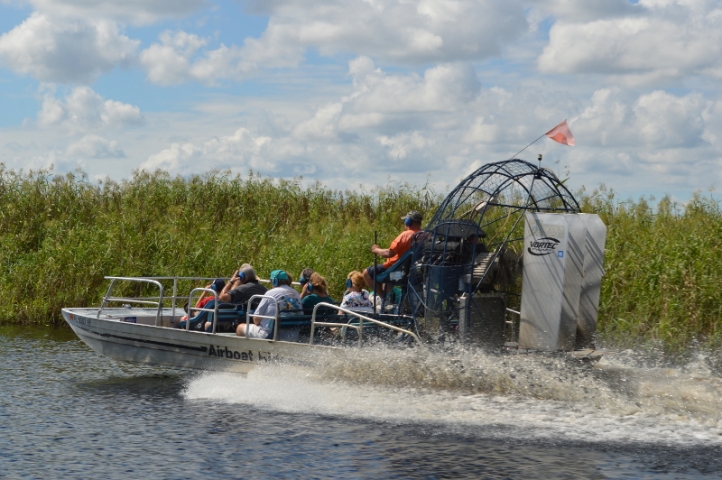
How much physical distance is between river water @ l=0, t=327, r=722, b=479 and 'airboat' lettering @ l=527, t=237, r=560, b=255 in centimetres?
130

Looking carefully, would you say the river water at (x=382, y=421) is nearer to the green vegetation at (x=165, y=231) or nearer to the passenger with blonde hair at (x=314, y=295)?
the passenger with blonde hair at (x=314, y=295)

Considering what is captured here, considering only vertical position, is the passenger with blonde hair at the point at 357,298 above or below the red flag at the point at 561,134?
below

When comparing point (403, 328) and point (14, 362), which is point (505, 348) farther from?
point (14, 362)

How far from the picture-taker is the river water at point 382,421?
882 cm

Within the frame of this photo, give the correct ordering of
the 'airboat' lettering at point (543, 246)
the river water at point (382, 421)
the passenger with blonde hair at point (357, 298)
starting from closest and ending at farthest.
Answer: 1. the river water at point (382, 421)
2. the 'airboat' lettering at point (543, 246)
3. the passenger with blonde hair at point (357, 298)

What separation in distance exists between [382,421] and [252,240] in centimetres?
1195

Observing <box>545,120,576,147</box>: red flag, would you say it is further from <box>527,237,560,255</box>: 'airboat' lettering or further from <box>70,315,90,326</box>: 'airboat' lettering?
<box>70,315,90,326</box>: 'airboat' lettering

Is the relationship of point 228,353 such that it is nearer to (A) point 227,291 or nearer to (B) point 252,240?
(A) point 227,291

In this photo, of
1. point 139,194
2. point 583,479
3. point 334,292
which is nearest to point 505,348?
point 583,479

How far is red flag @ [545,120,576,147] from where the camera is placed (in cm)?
1176

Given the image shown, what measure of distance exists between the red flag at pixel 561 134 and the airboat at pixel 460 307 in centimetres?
43

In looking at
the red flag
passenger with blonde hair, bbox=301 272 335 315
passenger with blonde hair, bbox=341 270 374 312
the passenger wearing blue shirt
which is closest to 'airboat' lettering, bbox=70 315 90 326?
the passenger wearing blue shirt

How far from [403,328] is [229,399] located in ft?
8.17

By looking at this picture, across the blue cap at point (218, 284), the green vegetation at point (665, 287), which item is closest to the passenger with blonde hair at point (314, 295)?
the blue cap at point (218, 284)
